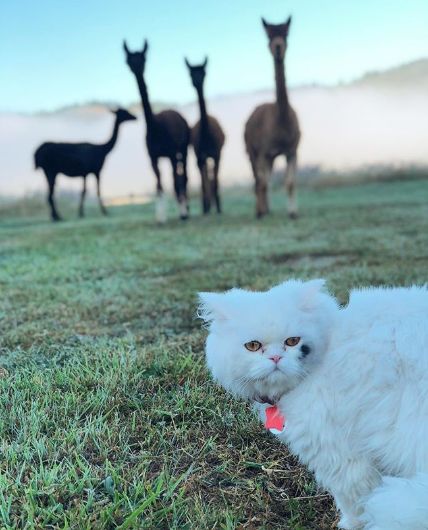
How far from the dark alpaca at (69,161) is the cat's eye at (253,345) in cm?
435

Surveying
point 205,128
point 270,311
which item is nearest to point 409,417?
point 270,311

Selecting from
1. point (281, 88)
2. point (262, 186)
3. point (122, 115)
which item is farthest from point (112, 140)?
point (281, 88)

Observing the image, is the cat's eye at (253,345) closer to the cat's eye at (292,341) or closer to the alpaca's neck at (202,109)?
the cat's eye at (292,341)

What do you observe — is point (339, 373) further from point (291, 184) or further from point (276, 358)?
point (291, 184)

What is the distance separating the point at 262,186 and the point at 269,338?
437 centimetres

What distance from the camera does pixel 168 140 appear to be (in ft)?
18.8

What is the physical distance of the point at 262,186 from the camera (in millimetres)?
5508

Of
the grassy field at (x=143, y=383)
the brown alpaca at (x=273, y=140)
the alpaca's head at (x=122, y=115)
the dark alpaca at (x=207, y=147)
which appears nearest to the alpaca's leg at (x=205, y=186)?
the dark alpaca at (x=207, y=147)

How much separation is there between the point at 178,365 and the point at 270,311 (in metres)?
0.83

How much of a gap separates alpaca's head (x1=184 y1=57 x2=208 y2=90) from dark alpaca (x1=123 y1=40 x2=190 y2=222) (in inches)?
16.9

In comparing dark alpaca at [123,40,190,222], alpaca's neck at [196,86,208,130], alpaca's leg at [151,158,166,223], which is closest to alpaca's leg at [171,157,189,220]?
dark alpaca at [123,40,190,222]

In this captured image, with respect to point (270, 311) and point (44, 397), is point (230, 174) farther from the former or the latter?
point (270, 311)

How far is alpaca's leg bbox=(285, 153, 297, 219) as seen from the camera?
5453 mm

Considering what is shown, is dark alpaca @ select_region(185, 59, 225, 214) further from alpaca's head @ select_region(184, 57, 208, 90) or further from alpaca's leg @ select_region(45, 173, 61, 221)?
alpaca's leg @ select_region(45, 173, 61, 221)
